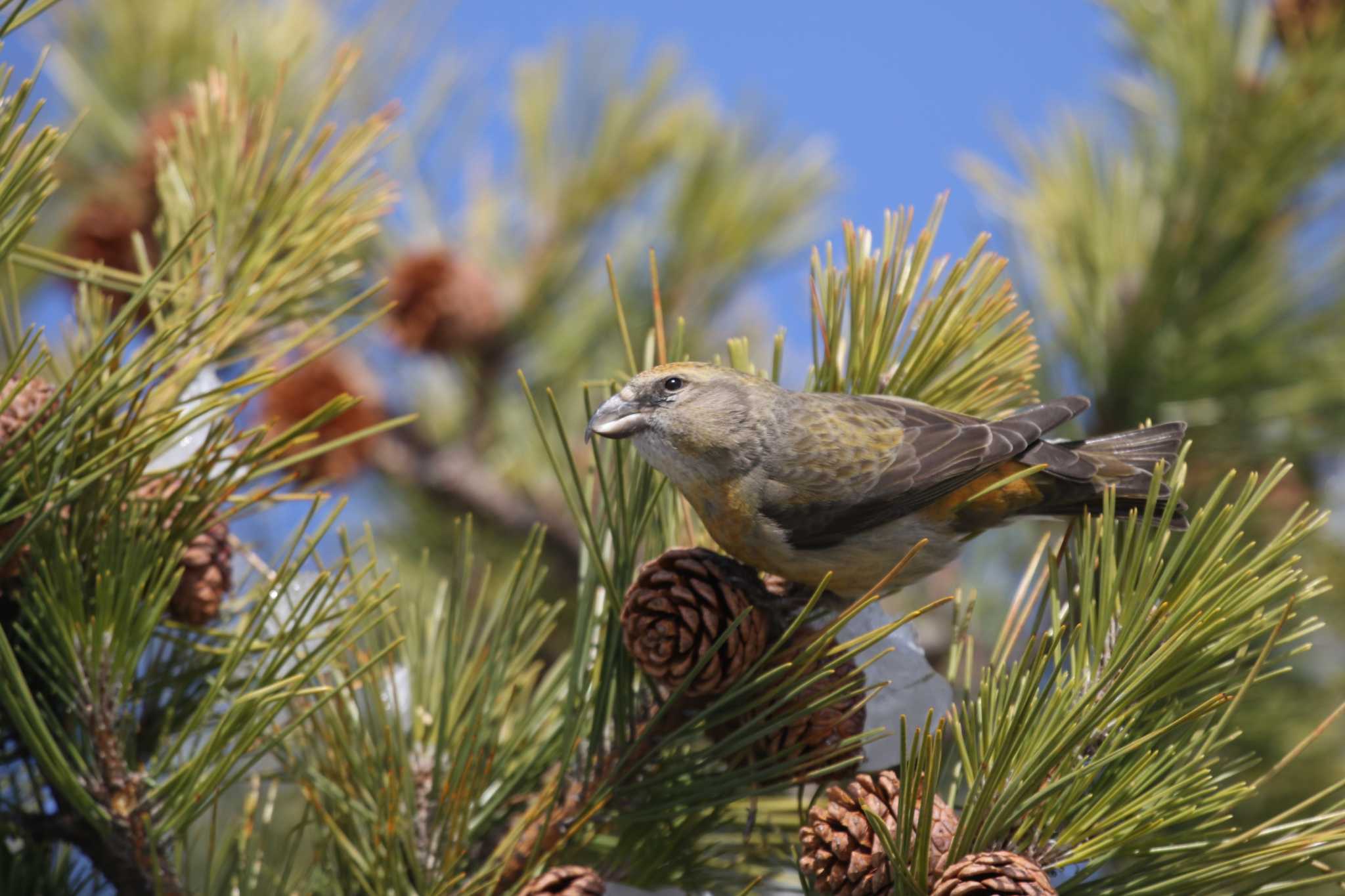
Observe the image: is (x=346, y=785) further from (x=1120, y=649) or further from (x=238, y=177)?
(x=1120, y=649)

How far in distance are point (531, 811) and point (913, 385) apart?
93cm

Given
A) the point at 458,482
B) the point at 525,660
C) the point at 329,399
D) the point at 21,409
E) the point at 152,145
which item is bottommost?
the point at 525,660

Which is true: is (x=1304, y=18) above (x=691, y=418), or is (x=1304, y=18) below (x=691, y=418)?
above

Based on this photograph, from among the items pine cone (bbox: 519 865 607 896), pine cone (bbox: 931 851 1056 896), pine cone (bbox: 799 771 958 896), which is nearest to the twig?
pine cone (bbox: 519 865 607 896)

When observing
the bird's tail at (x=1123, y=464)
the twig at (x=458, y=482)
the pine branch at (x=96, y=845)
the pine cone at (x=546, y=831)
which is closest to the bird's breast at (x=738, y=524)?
the pine cone at (x=546, y=831)

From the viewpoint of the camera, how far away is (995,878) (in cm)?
138

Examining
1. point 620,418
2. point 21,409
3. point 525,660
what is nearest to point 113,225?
point 21,409

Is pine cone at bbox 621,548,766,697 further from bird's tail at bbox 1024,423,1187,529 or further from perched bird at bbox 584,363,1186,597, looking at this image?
bird's tail at bbox 1024,423,1187,529

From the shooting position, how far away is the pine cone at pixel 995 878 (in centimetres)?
137

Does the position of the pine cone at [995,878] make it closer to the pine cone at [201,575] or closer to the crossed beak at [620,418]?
the crossed beak at [620,418]

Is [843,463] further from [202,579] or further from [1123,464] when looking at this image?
[202,579]

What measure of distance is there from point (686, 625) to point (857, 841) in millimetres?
362

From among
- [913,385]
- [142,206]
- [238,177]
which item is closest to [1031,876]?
[913,385]

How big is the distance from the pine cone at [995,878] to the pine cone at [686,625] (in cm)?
44
